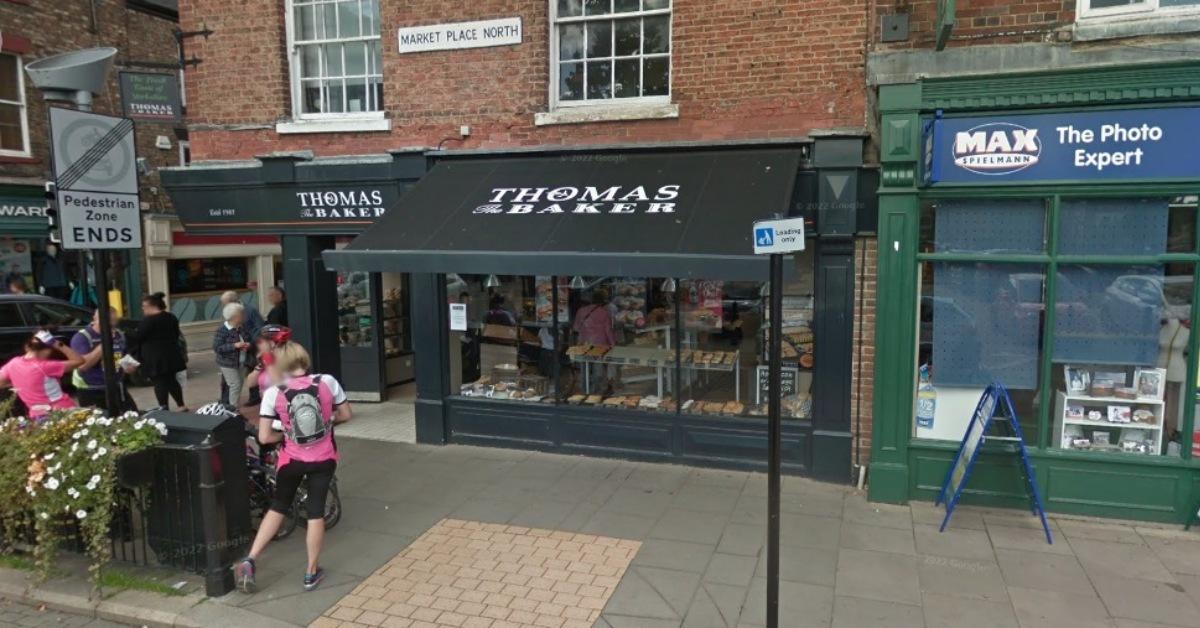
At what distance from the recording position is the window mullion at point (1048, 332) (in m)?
6.15

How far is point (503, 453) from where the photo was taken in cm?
809

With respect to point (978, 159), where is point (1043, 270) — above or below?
below

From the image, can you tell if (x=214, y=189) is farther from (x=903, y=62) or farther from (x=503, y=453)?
(x=903, y=62)

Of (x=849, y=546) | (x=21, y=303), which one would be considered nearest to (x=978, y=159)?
(x=849, y=546)

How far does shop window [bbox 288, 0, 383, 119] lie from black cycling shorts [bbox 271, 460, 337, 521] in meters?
5.41

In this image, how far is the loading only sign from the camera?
5410mm

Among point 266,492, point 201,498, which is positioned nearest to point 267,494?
point 266,492

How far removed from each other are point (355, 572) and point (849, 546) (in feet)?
12.2

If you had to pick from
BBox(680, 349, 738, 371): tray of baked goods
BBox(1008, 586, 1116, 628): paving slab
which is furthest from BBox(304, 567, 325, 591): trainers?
BBox(1008, 586, 1116, 628): paving slab

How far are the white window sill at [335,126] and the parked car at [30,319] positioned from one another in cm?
527

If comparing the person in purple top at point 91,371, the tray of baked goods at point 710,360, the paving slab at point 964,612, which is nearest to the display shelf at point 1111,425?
the paving slab at point 964,612

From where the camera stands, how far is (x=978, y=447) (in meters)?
5.76

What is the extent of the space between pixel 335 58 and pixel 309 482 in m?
6.28

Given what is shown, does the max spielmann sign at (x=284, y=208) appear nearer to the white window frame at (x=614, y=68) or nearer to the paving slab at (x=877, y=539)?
the white window frame at (x=614, y=68)
